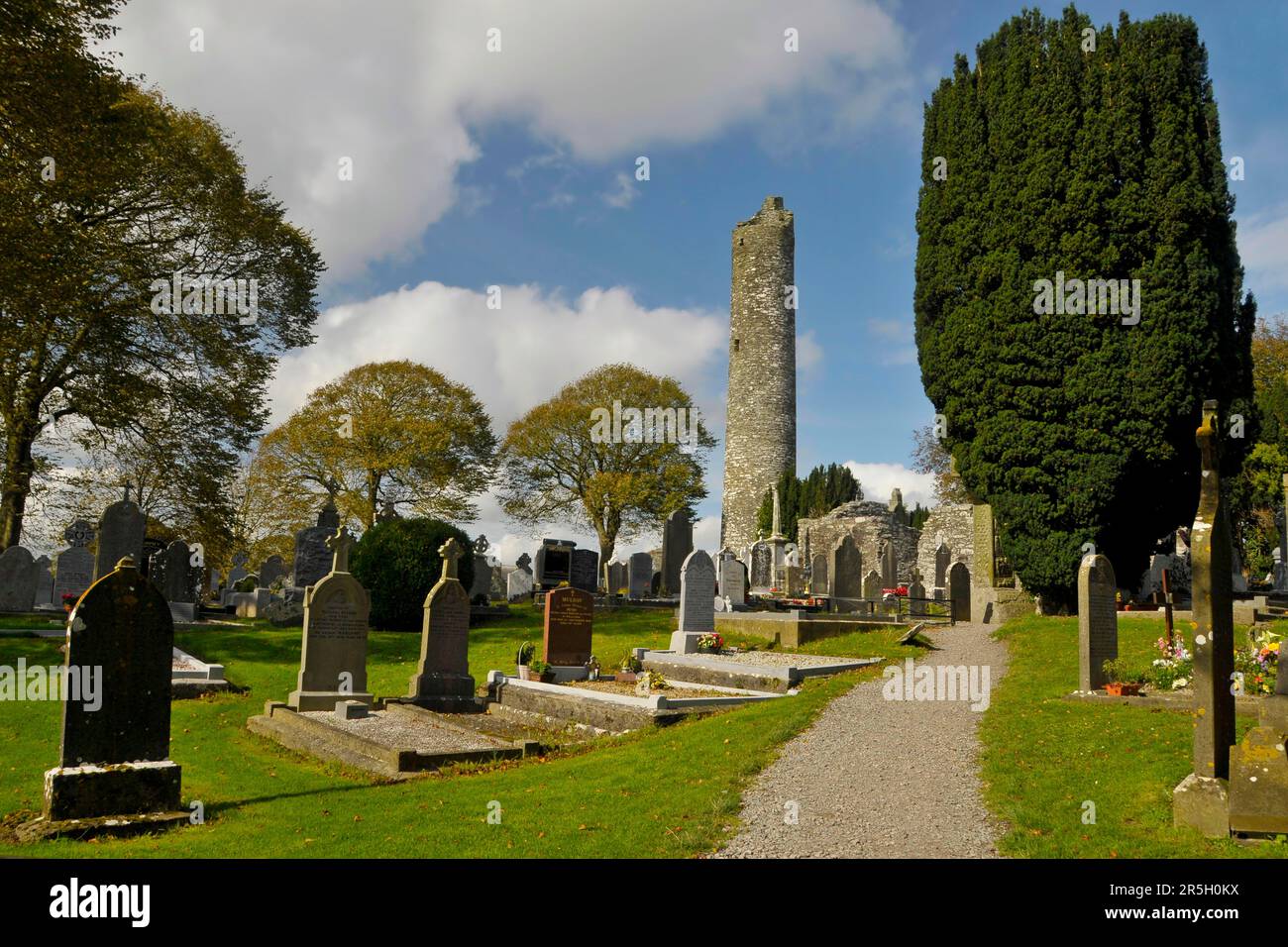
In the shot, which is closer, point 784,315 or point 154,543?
point 154,543

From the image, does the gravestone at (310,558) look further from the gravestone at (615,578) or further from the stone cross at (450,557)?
the gravestone at (615,578)

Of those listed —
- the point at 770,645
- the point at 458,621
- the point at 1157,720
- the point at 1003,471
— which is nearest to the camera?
the point at 1157,720

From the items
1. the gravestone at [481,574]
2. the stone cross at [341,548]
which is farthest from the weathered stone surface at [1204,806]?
the gravestone at [481,574]

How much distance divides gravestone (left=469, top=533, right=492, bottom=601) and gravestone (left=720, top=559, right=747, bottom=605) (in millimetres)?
7811

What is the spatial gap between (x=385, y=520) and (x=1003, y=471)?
601 inches

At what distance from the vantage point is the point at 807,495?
4212cm

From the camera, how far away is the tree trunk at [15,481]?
19875mm

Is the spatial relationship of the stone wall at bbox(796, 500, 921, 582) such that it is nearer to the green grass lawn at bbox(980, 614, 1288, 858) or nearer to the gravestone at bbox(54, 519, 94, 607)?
the green grass lawn at bbox(980, 614, 1288, 858)

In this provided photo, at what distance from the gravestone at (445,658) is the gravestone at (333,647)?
2.64 feet

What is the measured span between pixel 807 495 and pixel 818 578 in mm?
14535

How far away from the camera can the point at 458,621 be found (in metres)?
13.2

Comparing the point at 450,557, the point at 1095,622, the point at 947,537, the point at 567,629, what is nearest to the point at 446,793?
the point at 450,557

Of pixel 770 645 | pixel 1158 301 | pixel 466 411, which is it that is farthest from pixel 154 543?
pixel 466 411
